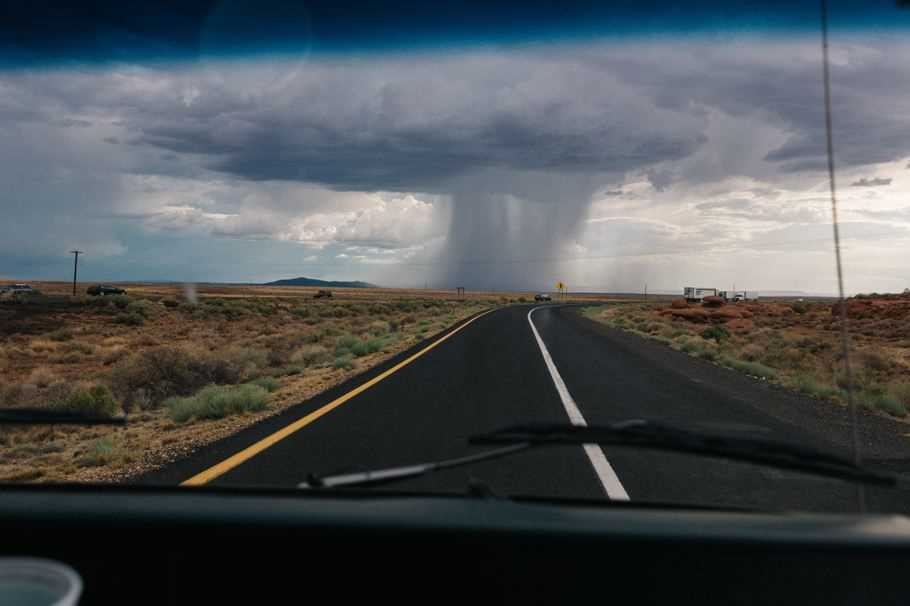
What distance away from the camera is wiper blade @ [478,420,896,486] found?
102 inches

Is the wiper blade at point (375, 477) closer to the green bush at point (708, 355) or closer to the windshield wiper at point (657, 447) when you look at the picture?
the windshield wiper at point (657, 447)

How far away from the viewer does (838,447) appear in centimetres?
813

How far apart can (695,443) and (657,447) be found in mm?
139

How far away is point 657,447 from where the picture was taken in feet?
8.93

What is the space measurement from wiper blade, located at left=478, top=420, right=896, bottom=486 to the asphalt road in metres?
0.71

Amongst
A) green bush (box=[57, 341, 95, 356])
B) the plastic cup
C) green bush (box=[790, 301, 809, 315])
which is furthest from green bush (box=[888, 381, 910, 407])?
green bush (box=[790, 301, 809, 315])

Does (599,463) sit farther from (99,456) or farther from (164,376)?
(164,376)

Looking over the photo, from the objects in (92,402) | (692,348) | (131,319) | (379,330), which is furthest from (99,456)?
(131,319)

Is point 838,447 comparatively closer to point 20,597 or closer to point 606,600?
point 606,600

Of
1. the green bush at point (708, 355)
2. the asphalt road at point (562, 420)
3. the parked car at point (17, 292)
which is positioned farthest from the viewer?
the parked car at point (17, 292)

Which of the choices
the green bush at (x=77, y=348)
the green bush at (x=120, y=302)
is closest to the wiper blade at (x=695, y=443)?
the green bush at (x=77, y=348)

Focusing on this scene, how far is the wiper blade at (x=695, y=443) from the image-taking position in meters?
2.58

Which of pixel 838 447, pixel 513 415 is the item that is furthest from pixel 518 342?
pixel 838 447

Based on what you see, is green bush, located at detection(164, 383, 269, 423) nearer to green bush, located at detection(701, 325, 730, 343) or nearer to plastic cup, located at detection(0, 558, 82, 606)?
plastic cup, located at detection(0, 558, 82, 606)
